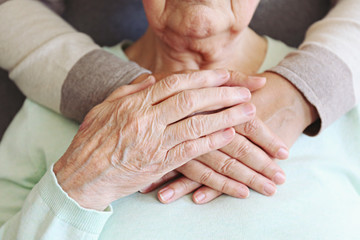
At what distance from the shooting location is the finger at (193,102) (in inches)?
34.4

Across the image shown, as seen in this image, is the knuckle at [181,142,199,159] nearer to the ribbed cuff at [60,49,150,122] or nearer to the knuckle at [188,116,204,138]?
the knuckle at [188,116,204,138]

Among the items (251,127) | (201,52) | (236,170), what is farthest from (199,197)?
(201,52)

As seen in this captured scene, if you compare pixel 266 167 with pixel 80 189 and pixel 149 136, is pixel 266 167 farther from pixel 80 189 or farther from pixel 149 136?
pixel 80 189

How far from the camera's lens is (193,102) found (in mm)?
878

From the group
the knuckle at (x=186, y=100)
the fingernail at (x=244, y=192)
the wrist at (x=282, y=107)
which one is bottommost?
the fingernail at (x=244, y=192)

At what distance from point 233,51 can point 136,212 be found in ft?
1.96

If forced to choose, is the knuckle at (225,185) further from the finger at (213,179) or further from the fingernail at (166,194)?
the fingernail at (166,194)

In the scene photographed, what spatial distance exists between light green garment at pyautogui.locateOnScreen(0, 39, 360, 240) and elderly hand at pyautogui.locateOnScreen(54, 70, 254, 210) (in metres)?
0.05

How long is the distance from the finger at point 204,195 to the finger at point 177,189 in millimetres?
20

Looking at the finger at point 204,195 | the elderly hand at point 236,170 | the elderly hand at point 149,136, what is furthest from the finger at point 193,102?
the finger at point 204,195

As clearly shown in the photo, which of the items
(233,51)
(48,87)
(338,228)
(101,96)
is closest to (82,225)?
(101,96)

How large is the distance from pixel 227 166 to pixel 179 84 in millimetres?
242

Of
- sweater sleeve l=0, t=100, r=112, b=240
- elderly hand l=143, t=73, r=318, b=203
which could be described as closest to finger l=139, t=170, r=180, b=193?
elderly hand l=143, t=73, r=318, b=203

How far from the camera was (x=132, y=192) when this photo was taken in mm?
941
